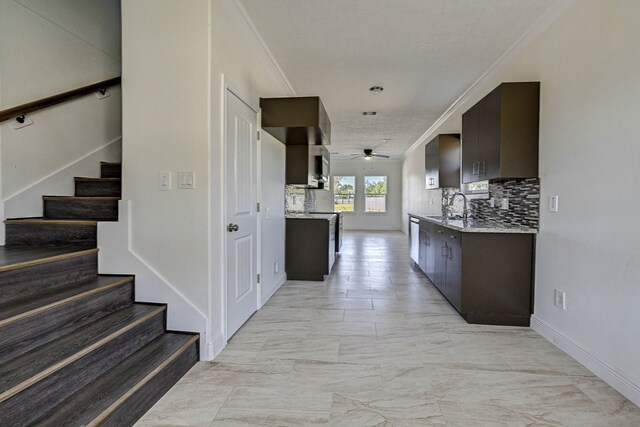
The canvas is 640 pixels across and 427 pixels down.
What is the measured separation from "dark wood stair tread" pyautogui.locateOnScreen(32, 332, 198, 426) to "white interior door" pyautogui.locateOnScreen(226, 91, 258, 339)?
0.60m

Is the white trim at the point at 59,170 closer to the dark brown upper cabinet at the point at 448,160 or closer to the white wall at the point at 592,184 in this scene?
the white wall at the point at 592,184

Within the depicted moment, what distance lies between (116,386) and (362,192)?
36.3ft

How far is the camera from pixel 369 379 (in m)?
2.10

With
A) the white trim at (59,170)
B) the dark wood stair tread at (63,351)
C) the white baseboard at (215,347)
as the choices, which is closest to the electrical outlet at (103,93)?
the white trim at (59,170)

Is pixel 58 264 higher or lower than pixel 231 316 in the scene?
higher

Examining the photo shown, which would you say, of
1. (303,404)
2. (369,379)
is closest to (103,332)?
(303,404)

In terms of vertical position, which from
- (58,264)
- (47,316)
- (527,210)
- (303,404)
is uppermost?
(527,210)

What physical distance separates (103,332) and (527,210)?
3410mm

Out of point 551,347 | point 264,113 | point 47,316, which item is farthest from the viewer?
point 264,113

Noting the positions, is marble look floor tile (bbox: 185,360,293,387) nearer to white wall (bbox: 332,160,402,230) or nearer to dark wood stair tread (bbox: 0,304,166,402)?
dark wood stair tread (bbox: 0,304,166,402)

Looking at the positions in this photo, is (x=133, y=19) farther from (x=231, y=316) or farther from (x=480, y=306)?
(x=480, y=306)

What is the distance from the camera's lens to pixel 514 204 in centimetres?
330

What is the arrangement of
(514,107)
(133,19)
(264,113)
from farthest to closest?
1. (264,113)
2. (514,107)
3. (133,19)

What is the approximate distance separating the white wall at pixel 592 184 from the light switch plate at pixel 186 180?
2680 mm
